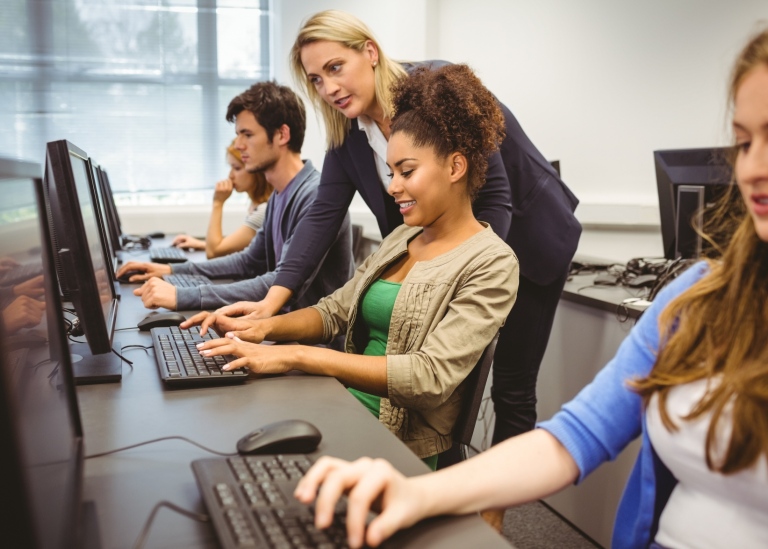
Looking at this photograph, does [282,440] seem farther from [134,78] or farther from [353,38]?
[134,78]

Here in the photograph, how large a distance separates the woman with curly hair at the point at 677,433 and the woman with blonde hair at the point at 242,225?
8.60ft

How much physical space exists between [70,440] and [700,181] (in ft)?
6.73

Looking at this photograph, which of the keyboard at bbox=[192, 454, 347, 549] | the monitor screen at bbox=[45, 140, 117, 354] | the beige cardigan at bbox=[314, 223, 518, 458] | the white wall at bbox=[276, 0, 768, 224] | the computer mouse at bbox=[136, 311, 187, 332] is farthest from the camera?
the white wall at bbox=[276, 0, 768, 224]

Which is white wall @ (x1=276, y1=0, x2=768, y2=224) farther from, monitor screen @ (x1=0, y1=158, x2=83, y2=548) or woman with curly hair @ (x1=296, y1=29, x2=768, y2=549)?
monitor screen @ (x1=0, y1=158, x2=83, y2=548)

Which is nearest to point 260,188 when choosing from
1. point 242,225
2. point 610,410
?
point 242,225

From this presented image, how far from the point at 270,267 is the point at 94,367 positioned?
1.50 meters

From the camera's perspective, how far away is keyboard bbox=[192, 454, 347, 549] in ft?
2.23

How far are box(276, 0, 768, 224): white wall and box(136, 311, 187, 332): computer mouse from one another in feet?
10.1

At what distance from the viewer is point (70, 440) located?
826 millimetres

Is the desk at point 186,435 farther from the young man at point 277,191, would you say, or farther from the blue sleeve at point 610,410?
the young man at point 277,191

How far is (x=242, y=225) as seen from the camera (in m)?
3.52

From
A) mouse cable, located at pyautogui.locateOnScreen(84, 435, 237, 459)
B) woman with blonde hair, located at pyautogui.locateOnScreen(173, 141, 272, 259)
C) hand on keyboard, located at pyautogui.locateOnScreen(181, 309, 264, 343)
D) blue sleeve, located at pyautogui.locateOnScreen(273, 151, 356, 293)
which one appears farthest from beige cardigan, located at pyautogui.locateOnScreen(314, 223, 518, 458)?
woman with blonde hair, located at pyautogui.locateOnScreen(173, 141, 272, 259)

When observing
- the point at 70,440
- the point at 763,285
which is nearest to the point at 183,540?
the point at 70,440

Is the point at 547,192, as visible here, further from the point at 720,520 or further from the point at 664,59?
the point at 664,59
